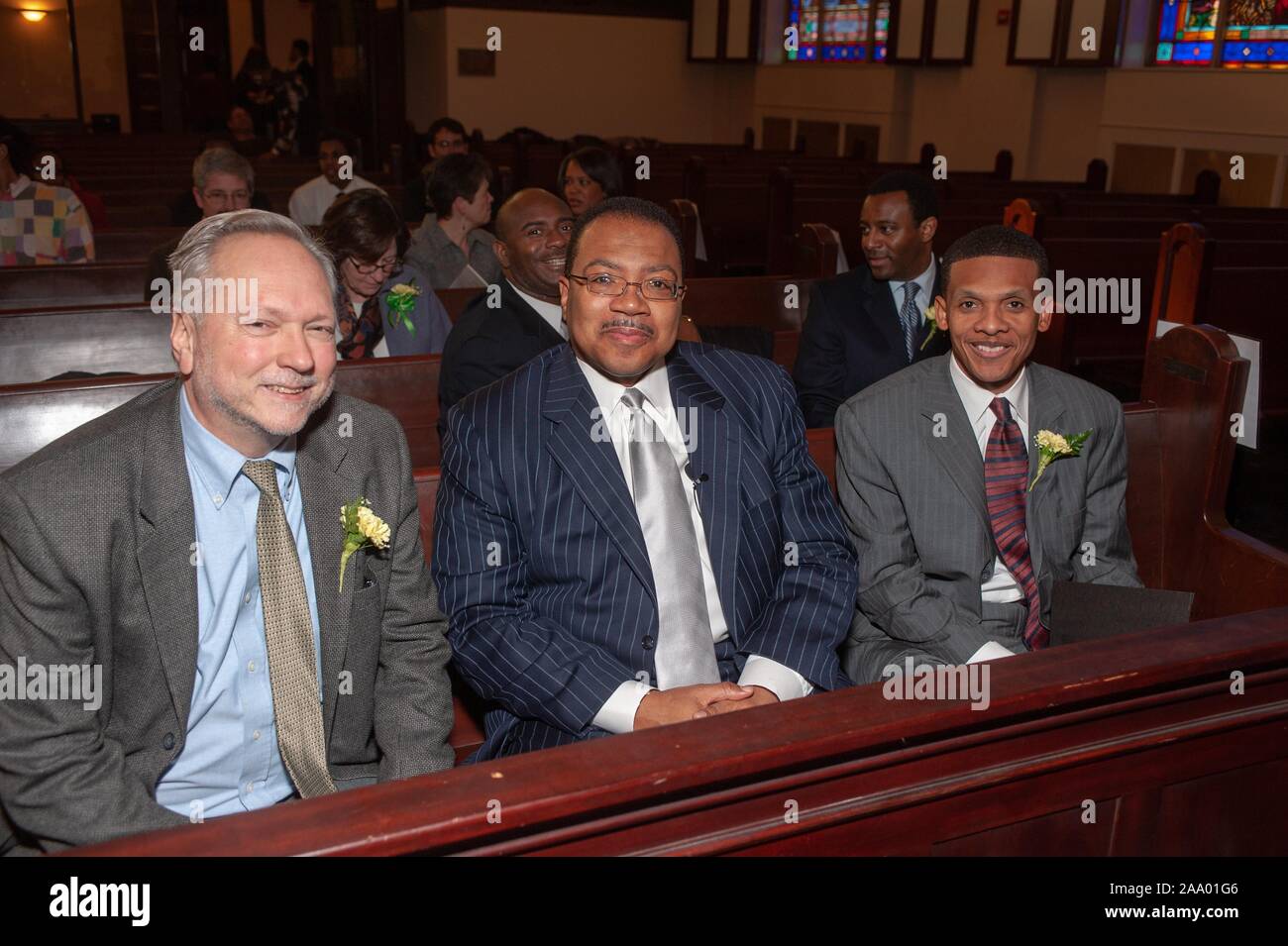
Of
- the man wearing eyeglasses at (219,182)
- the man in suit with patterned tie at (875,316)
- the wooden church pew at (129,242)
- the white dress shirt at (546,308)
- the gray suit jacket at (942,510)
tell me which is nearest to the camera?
the gray suit jacket at (942,510)

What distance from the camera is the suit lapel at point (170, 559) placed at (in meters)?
1.68

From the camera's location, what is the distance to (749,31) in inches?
604

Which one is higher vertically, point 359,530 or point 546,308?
point 546,308

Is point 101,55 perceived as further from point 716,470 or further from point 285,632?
point 285,632

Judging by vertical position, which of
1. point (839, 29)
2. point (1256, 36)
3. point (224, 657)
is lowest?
point (224, 657)

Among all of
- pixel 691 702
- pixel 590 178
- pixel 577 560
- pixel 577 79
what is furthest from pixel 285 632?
pixel 577 79

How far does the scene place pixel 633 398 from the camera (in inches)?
88.2

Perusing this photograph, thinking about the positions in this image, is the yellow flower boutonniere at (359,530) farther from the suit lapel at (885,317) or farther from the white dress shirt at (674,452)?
the suit lapel at (885,317)

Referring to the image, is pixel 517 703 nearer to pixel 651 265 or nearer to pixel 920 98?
pixel 651 265

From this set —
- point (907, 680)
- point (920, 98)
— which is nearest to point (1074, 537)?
point (907, 680)

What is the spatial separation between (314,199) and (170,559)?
553 centimetres

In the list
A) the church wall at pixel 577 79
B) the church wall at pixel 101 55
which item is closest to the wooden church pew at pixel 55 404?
the church wall at pixel 577 79

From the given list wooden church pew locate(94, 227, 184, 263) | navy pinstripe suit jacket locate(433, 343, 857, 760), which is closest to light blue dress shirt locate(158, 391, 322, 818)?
navy pinstripe suit jacket locate(433, 343, 857, 760)

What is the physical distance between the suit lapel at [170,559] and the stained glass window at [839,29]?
1300 centimetres
